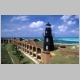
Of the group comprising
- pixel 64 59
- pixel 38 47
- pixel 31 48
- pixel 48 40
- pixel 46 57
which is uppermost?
pixel 48 40

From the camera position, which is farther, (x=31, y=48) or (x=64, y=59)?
(x=31, y=48)

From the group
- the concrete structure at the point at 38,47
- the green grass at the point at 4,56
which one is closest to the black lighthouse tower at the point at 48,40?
the concrete structure at the point at 38,47

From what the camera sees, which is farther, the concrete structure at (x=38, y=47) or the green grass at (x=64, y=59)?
the concrete structure at (x=38, y=47)

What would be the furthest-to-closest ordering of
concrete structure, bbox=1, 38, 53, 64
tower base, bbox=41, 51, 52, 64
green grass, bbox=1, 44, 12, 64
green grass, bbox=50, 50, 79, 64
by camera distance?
concrete structure, bbox=1, 38, 53, 64
green grass, bbox=1, 44, 12, 64
tower base, bbox=41, 51, 52, 64
green grass, bbox=50, 50, 79, 64

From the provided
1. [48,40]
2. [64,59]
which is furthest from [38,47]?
[64,59]

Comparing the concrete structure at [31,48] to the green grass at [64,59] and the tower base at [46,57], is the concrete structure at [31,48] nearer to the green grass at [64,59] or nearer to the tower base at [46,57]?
A: the tower base at [46,57]

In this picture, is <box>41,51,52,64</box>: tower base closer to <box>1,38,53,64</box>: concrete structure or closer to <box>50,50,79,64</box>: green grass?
<box>1,38,53,64</box>: concrete structure

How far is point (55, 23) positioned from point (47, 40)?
146 centimetres

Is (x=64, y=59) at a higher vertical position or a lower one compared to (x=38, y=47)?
lower

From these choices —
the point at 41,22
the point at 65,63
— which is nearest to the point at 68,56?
the point at 65,63

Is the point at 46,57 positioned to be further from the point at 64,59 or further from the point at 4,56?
the point at 4,56

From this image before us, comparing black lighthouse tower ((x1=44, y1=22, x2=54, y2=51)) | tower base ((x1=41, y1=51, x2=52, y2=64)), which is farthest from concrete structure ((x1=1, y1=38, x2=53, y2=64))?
black lighthouse tower ((x1=44, y1=22, x2=54, y2=51))

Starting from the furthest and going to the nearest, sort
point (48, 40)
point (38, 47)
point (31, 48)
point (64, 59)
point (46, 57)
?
point (31, 48) → point (38, 47) → point (48, 40) → point (46, 57) → point (64, 59)

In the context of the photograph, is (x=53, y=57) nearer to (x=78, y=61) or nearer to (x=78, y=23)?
(x=78, y=61)
